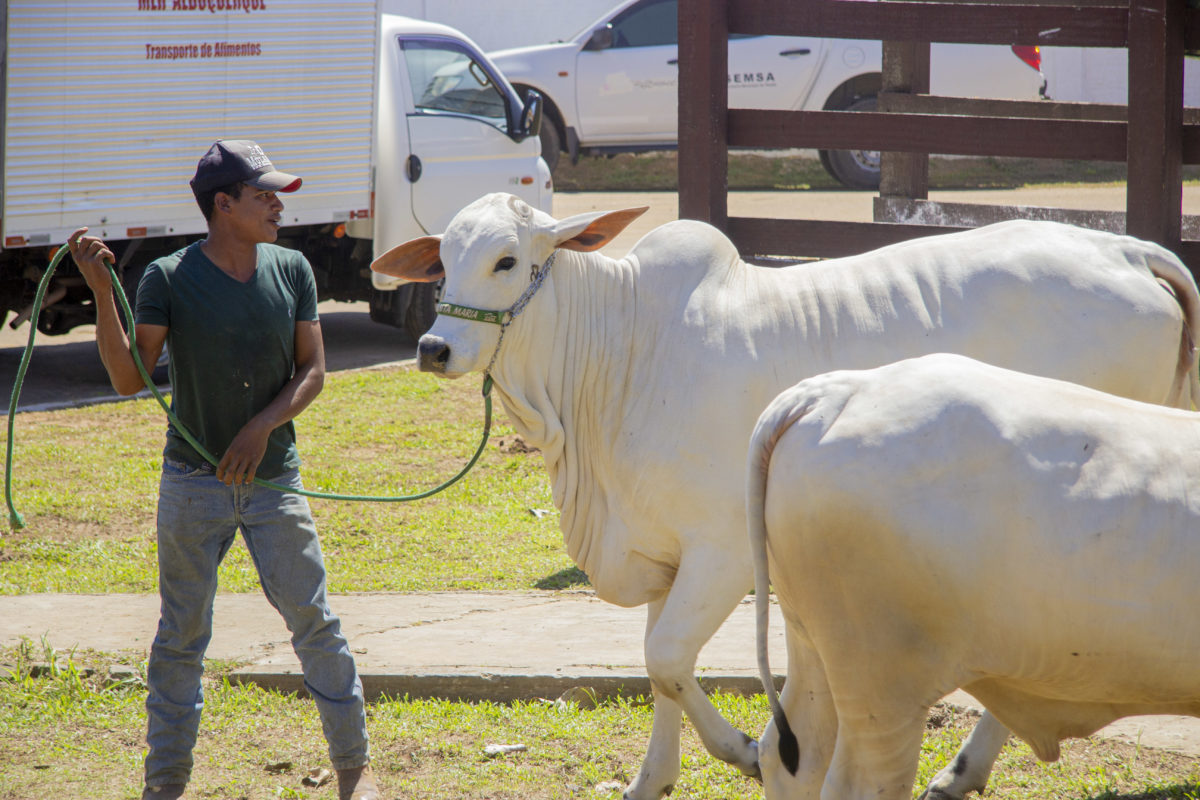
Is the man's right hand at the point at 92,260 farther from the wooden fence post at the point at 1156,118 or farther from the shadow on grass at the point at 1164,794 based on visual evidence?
the wooden fence post at the point at 1156,118

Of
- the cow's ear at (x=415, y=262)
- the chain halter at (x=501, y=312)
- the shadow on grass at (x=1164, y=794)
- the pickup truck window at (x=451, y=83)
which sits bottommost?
the shadow on grass at (x=1164, y=794)

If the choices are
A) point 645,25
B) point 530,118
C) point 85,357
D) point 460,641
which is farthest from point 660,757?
point 645,25

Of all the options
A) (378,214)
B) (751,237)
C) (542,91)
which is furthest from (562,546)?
(542,91)

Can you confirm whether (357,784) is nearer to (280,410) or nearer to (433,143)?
(280,410)

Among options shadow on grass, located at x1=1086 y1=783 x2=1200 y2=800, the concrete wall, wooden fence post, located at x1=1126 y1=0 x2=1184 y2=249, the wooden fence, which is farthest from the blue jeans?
the concrete wall

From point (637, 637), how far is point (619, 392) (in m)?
1.30

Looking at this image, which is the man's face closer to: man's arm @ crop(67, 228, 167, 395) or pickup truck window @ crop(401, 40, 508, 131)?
man's arm @ crop(67, 228, 167, 395)

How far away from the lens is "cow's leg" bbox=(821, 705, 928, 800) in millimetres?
2771

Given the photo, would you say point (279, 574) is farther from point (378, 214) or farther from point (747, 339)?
point (378, 214)

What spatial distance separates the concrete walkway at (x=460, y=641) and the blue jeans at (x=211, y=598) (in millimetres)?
901

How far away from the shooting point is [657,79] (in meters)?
15.0

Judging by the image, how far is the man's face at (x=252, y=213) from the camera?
3645 millimetres

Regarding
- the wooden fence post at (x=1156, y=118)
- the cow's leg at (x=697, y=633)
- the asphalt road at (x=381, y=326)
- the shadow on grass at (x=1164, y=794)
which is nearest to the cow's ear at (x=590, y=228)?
the cow's leg at (x=697, y=633)

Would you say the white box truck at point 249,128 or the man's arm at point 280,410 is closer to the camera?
the man's arm at point 280,410
